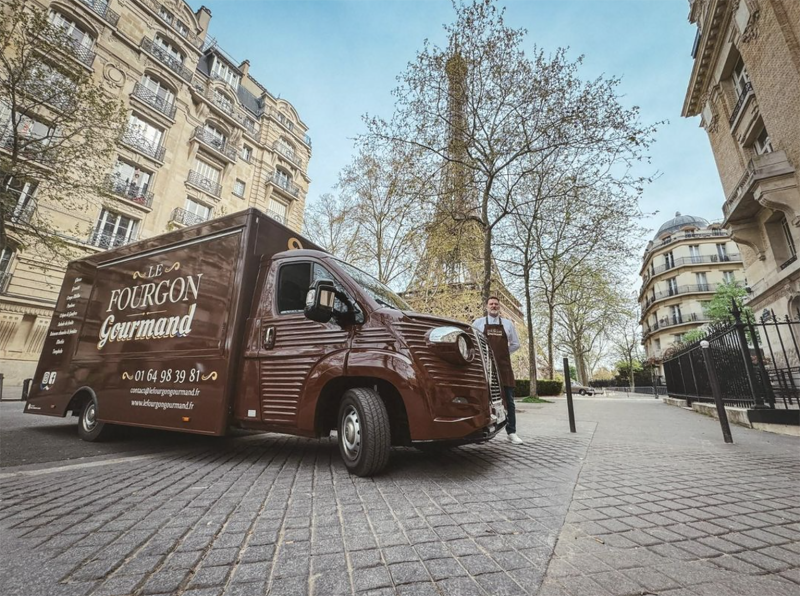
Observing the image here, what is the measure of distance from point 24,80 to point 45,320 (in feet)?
38.2

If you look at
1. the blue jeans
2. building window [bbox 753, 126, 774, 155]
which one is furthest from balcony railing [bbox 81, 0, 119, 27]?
building window [bbox 753, 126, 774, 155]

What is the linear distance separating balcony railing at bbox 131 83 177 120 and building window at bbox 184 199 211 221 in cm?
568

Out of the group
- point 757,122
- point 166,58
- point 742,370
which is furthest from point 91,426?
point 166,58

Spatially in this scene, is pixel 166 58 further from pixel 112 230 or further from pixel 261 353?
pixel 261 353

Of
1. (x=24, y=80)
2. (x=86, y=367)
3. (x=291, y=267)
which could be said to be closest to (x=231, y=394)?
(x=291, y=267)

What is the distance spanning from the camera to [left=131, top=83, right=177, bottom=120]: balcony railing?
21.0 meters

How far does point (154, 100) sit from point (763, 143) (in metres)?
33.7

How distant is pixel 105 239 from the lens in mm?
18500

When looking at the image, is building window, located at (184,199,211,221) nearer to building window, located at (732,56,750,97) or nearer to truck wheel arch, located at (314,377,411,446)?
truck wheel arch, located at (314,377,411,446)

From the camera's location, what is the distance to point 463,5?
11.3 m

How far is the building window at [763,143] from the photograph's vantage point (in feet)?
48.3

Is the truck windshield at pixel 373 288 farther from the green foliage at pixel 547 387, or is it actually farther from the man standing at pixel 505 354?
the green foliage at pixel 547 387

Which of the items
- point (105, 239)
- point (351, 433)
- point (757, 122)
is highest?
point (757, 122)

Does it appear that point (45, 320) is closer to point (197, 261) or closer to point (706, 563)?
point (197, 261)
